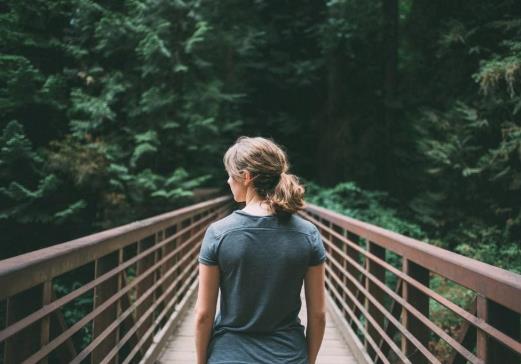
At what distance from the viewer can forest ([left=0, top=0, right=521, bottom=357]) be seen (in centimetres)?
1116

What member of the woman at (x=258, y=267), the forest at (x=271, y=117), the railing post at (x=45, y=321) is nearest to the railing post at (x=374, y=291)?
the woman at (x=258, y=267)

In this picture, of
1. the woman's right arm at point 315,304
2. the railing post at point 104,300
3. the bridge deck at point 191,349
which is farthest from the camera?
the bridge deck at point 191,349

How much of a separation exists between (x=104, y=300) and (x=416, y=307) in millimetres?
2125

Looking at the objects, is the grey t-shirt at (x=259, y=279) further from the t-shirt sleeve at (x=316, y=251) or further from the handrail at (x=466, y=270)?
the handrail at (x=466, y=270)

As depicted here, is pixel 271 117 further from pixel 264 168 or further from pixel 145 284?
pixel 264 168

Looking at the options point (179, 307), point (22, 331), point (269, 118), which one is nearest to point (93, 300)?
point (22, 331)

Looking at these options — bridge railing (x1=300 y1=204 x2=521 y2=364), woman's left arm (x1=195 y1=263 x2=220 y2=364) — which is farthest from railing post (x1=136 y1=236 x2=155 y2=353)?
woman's left arm (x1=195 y1=263 x2=220 y2=364)

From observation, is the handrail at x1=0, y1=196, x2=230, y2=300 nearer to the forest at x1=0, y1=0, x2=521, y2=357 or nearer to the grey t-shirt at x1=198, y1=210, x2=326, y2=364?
the grey t-shirt at x1=198, y1=210, x2=326, y2=364

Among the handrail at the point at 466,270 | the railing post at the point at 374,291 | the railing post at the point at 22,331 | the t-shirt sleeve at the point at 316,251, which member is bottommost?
the railing post at the point at 374,291

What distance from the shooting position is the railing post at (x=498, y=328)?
1.91m

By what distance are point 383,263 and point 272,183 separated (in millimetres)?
2279

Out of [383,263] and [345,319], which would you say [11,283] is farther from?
[345,319]

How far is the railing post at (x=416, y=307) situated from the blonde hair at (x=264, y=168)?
1521mm

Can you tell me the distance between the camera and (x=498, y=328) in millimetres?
1954
